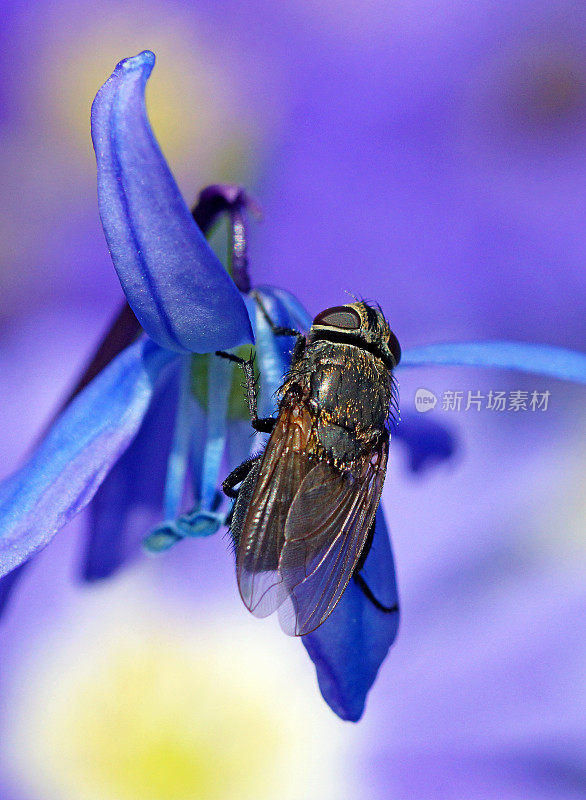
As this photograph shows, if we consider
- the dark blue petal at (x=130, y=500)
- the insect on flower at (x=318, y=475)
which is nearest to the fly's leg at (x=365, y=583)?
the insect on flower at (x=318, y=475)

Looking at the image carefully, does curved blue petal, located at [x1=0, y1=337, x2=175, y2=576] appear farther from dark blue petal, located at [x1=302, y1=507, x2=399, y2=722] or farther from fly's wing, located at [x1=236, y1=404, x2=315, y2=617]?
dark blue petal, located at [x1=302, y1=507, x2=399, y2=722]

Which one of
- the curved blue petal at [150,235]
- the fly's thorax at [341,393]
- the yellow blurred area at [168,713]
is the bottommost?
the yellow blurred area at [168,713]

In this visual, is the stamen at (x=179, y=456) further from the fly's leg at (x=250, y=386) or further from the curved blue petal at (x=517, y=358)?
the curved blue petal at (x=517, y=358)

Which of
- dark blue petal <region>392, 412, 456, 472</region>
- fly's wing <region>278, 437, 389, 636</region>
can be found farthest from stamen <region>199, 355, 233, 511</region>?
dark blue petal <region>392, 412, 456, 472</region>

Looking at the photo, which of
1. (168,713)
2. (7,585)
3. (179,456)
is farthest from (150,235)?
(168,713)

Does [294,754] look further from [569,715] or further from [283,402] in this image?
[283,402]

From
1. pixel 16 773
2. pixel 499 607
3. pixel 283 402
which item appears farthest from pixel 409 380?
pixel 16 773

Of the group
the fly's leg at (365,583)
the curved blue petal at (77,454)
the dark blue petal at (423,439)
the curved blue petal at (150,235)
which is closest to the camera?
the curved blue petal at (150,235)
